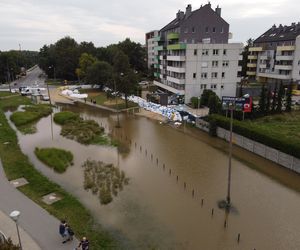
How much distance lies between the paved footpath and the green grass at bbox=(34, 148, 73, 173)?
19.5 feet

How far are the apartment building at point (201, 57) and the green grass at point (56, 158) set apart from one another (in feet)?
109

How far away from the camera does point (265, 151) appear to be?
3088 centimetres

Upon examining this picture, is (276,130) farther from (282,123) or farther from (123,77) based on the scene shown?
(123,77)

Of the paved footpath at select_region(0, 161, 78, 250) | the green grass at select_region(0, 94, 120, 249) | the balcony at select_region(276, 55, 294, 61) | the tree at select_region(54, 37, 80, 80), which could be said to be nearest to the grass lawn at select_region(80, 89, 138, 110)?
the tree at select_region(54, 37, 80, 80)

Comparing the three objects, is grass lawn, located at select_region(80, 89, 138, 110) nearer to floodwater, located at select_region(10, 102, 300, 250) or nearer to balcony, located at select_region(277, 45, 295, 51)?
floodwater, located at select_region(10, 102, 300, 250)

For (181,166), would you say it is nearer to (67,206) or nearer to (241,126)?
(241,126)

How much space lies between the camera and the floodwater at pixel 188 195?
1777 centimetres

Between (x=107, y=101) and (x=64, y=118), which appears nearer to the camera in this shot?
(x=64, y=118)

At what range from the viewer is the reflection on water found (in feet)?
75.8

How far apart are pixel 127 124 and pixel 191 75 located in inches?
774

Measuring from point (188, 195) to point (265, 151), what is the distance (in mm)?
12904

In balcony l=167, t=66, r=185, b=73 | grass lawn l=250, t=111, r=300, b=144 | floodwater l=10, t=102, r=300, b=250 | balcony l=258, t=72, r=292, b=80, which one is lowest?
floodwater l=10, t=102, r=300, b=250

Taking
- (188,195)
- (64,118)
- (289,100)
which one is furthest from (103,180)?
(289,100)

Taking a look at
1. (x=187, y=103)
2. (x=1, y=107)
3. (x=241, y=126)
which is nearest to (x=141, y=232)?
(x=241, y=126)
